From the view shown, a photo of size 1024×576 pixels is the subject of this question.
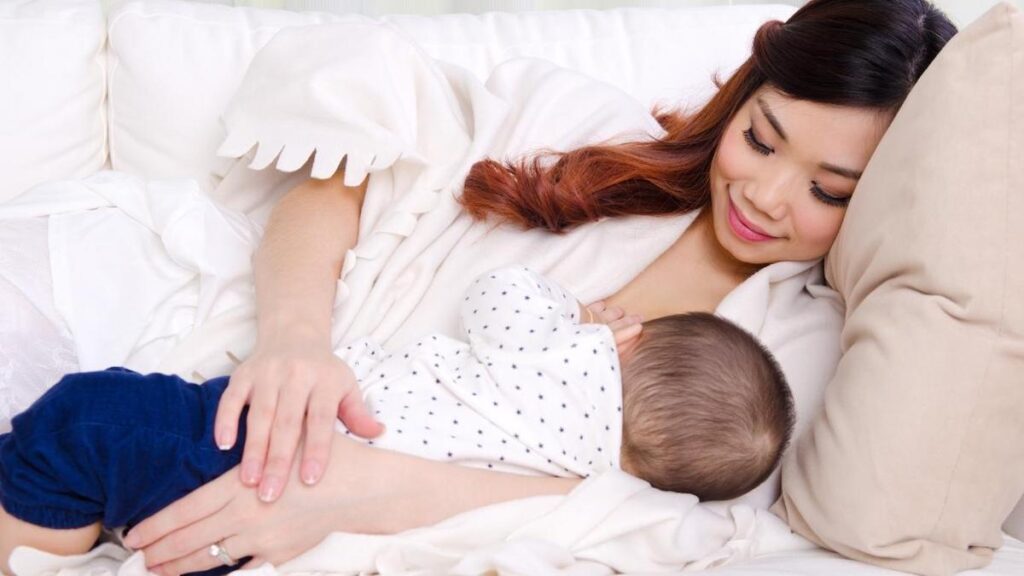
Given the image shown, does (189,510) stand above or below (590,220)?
below

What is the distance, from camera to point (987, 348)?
121 cm

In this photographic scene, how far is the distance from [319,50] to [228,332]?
17.1 inches

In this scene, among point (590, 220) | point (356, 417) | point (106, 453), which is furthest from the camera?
point (590, 220)

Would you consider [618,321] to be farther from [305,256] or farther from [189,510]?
[189,510]

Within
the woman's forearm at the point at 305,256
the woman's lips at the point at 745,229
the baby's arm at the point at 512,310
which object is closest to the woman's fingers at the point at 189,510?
the woman's forearm at the point at 305,256

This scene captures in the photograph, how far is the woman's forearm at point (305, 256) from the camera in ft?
4.42

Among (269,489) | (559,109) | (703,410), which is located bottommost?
(269,489)

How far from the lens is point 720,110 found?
1.62 metres

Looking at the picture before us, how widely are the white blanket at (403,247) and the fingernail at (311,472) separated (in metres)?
0.17

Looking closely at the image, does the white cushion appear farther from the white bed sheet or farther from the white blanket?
the white bed sheet

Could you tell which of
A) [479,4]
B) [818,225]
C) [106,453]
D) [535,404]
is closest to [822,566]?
[535,404]

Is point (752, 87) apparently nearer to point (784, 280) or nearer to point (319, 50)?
point (784, 280)

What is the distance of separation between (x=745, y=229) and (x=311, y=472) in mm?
710

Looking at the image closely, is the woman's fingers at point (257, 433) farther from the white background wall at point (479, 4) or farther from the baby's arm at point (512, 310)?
the white background wall at point (479, 4)
